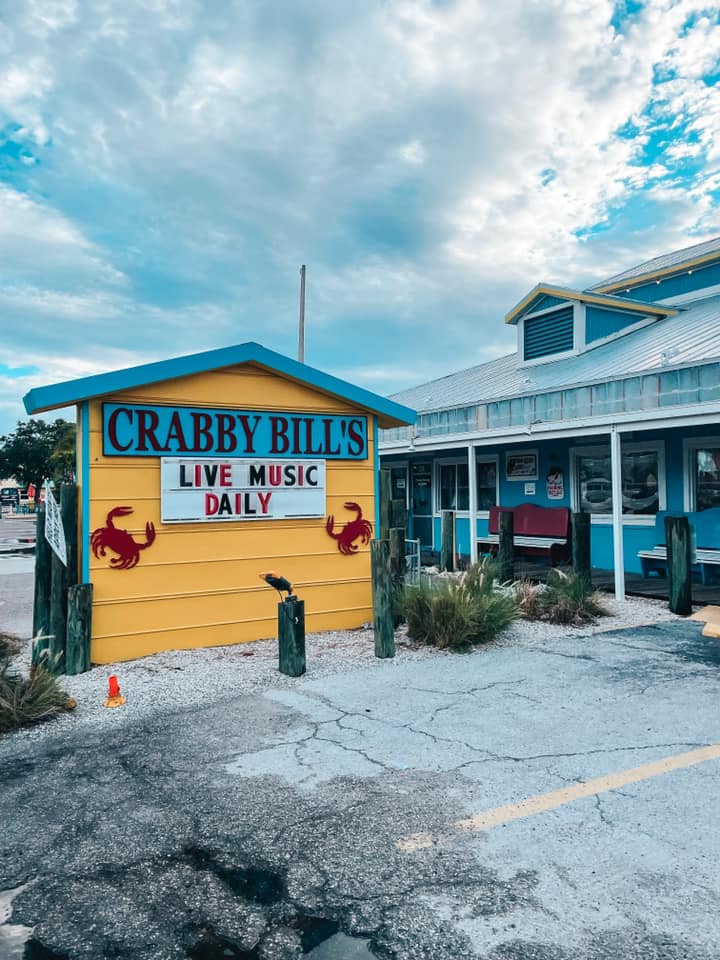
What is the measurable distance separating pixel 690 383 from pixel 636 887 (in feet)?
27.7

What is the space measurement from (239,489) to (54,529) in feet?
6.60

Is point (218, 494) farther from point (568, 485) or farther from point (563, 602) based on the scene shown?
point (568, 485)

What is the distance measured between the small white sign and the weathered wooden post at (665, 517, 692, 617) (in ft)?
25.1

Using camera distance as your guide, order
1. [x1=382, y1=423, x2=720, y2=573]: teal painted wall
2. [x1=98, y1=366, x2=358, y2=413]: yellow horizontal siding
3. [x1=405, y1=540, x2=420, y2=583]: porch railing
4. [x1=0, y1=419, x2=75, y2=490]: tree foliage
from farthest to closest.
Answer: [x1=0, y1=419, x2=75, y2=490]: tree foliage → [x1=382, y1=423, x2=720, y2=573]: teal painted wall → [x1=405, y1=540, x2=420, y2=583]: porch railing → [x1=98, y1=366, x2=358, y2=413]: yellow horizontal siding

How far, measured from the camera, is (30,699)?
17.6 feet

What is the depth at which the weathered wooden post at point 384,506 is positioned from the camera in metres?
8.73

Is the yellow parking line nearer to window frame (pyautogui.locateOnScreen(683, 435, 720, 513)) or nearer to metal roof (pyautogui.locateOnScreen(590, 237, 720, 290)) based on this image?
window frame (pyautogui.locateOnScreen(683, 435, 720, 513))

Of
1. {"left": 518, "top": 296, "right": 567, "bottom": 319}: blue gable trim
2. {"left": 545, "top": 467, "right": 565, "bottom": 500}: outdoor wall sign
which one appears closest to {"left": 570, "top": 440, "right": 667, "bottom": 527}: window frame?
{"left": 545, "top": 467, "right": 565, "bottom": 500}: outdoor wall sign

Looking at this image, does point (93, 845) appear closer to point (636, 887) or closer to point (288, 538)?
point (636, 887)

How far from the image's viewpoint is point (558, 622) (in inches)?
352

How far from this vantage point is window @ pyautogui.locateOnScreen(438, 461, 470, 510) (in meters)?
17.0

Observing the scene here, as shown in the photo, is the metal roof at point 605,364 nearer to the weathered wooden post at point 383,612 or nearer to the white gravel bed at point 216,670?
the white gravel bed at point 216,670

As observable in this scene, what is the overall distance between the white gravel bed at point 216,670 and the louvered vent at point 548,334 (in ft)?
30.6

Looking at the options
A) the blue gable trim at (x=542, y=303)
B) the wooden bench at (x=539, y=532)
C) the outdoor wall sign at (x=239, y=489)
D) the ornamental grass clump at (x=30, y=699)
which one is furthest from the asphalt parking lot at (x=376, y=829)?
the blue gable trim at (x=542, y=303)
